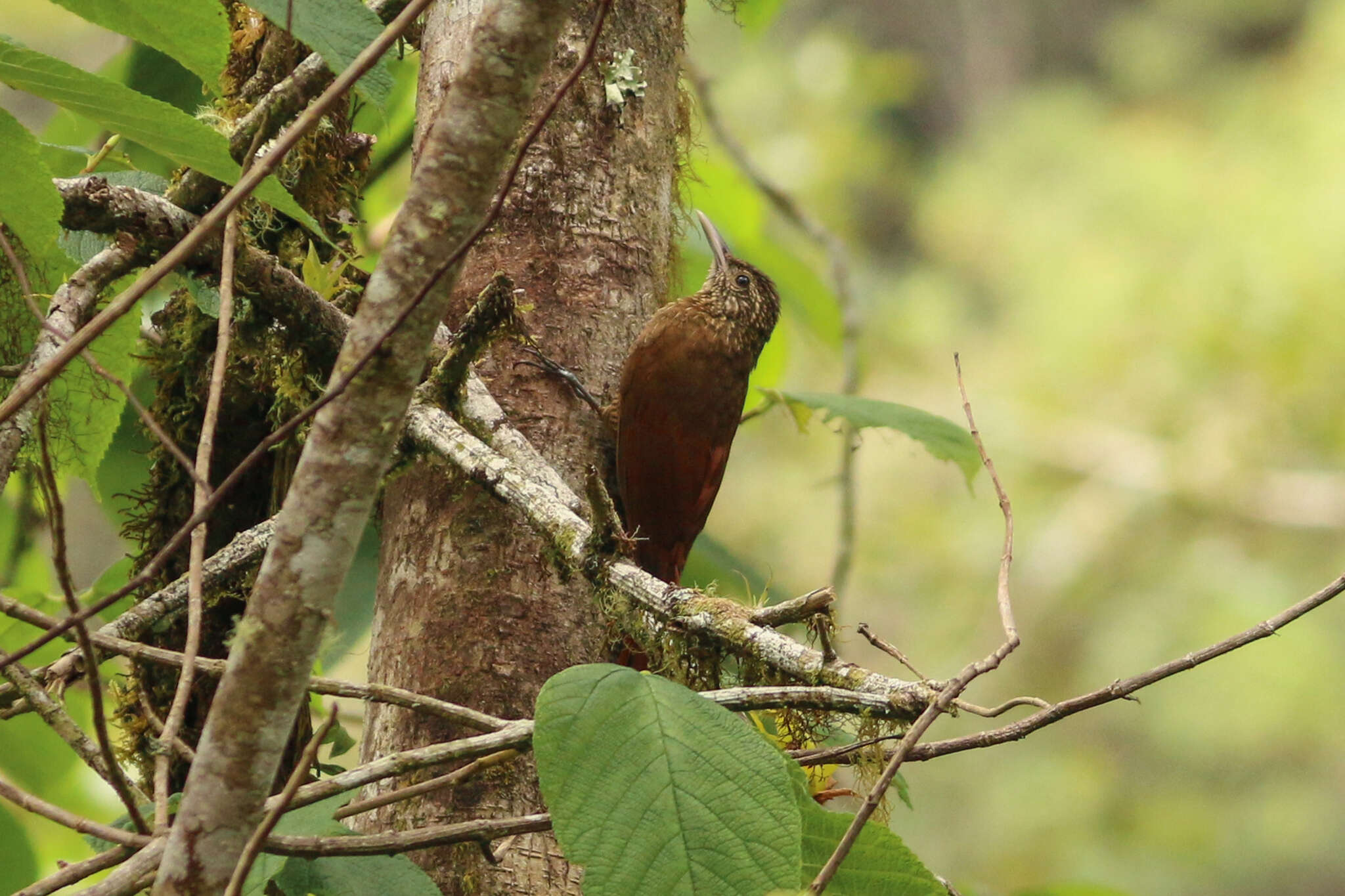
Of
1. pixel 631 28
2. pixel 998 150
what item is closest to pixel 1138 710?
pixel 998 150

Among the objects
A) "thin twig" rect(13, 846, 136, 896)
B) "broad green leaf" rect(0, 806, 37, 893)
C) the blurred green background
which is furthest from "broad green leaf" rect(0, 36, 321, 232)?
the blurred green background

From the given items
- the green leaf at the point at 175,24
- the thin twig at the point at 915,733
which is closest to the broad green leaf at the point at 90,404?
the green leaf at the point at 175,24

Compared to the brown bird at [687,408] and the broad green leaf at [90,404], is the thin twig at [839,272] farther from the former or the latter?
the broad green leaf at [90,404]

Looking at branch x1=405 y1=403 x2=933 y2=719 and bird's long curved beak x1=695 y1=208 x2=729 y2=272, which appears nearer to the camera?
branch x1=405 y1=403 x2=933 y2=719

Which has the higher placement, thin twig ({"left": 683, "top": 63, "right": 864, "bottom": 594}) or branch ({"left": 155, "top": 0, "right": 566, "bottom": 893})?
thin twig ({"left": 683, "top": 63, "right": 864, "bottom": 594})

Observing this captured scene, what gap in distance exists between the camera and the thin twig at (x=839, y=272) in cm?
311

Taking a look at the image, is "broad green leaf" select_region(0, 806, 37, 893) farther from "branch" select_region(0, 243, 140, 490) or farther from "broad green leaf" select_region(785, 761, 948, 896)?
"broad green leaf" select_region(785, 761, 948, 896)

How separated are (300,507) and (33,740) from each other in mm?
1800

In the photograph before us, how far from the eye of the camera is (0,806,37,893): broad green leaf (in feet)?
5.79

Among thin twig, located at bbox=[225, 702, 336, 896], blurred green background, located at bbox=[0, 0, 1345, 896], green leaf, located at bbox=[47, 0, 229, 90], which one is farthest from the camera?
blurred green background, located at bbox=[0, 0, 1345, 896]

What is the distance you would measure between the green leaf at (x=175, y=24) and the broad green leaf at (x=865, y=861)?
940 mm

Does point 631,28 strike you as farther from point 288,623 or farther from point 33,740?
point 33,740

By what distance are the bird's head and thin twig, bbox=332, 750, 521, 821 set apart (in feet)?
6.88

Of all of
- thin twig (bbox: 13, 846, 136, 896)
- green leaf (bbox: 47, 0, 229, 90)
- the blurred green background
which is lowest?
thin twig (bbox: 13, 846, 136, 896)
